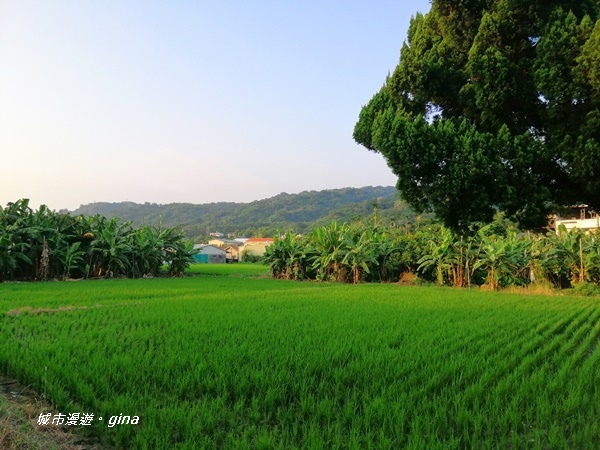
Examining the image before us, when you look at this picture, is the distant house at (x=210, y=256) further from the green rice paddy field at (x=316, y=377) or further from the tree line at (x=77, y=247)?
the green rice paddy field at (x=316, y=377)

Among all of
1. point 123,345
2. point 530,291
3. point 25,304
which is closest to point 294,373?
point 123,345

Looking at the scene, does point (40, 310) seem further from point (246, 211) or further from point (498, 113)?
point (246, 211)

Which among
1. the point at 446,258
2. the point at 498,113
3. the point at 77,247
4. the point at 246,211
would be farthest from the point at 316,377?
the point at 246,211

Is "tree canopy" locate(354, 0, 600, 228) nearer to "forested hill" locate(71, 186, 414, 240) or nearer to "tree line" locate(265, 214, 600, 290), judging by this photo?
"tree line" locate(265, 214, 600, 290)

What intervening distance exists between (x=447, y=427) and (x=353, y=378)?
115cm

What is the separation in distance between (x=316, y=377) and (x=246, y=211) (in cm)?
12885

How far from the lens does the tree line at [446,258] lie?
14664 millimetres

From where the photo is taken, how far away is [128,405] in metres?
3.27

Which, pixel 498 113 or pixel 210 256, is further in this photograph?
pixel 210 256

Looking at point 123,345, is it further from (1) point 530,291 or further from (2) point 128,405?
(1) point 530,291

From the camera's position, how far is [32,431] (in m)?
2.95

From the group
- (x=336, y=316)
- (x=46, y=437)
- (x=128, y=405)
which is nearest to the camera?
(x=46, y=437)

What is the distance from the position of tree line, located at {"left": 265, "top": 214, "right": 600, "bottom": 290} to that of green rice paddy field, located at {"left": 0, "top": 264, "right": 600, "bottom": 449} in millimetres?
6588

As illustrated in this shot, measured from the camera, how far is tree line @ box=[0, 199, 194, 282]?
55.4 feet
